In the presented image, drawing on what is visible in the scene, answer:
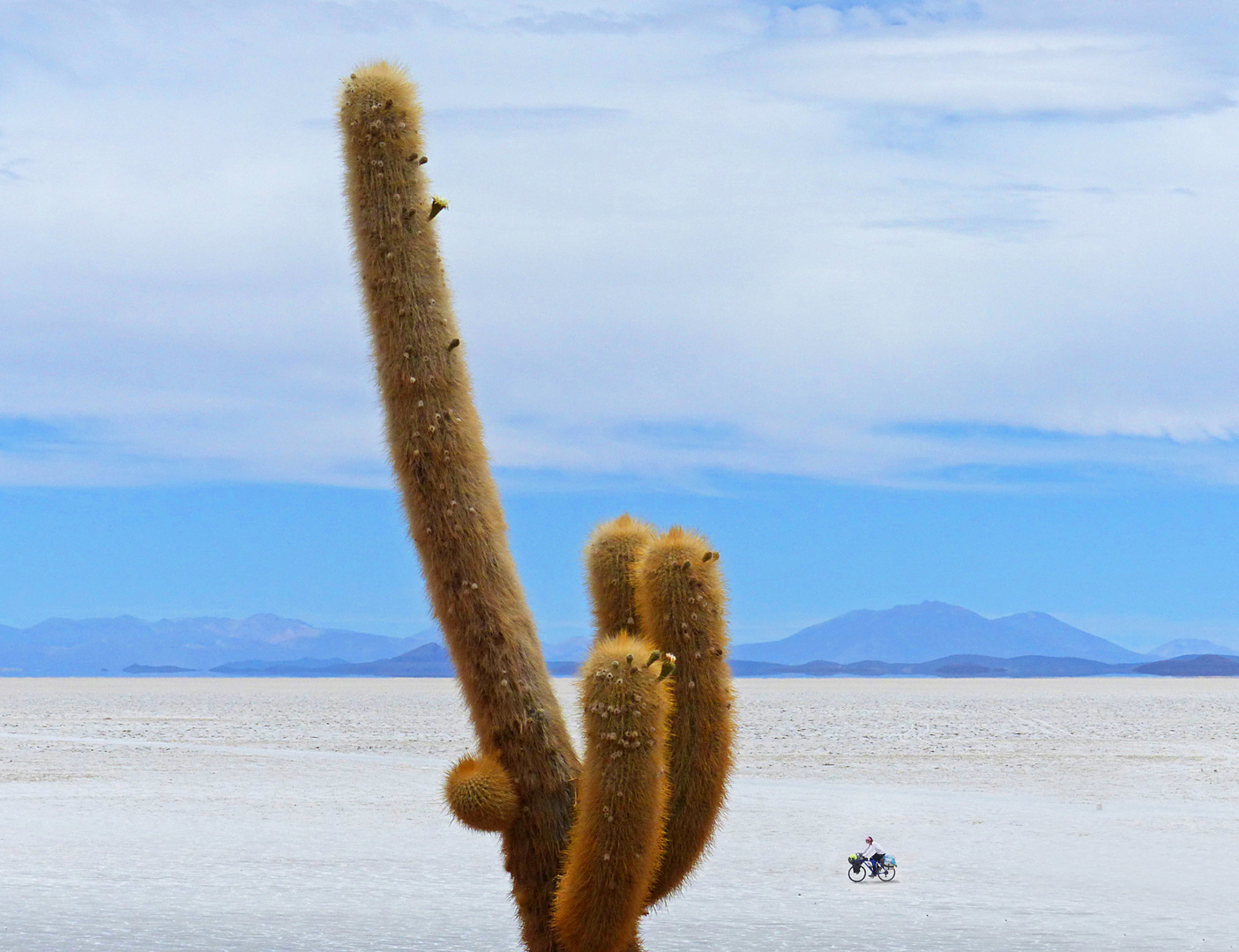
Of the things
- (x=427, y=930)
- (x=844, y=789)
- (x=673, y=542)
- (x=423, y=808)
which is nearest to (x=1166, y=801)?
(x=844, y=789)

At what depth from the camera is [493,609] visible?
9070mm

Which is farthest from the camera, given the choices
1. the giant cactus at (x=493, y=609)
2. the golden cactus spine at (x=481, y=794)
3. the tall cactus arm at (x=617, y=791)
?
the giant cactus at (x=493, y=609)

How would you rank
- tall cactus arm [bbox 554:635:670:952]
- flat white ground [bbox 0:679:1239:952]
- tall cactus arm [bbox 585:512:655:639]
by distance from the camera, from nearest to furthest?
tall cactus arm [bbox 554:635:670:952] < tall cactus arm [bbox 585:512:655:639] < flat white ground [bbox 0:679:1239:952]

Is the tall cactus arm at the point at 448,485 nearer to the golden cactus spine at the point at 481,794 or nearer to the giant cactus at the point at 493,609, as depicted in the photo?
the giant cactus at the point at 493,609

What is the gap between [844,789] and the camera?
22.1 meters

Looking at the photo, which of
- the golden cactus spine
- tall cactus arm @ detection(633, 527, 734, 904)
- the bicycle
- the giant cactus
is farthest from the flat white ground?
the golden cactus spine

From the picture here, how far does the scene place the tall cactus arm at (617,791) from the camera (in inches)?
330

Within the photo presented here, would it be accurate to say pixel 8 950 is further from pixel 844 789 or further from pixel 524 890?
pixel 844 789

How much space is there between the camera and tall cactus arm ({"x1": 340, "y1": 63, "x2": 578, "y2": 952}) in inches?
357

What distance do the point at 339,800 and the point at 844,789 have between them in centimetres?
745

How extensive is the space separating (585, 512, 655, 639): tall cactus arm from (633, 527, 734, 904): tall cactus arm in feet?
1.31

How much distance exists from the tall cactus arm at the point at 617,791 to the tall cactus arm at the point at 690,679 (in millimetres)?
345

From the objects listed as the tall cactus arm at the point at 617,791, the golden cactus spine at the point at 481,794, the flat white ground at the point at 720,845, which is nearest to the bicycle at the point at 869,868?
the flat white ground at the point at 720,845

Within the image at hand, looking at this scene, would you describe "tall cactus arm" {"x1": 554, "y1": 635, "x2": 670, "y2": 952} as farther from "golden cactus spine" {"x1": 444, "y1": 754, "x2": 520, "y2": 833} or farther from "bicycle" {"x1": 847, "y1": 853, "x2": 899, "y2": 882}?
"bicycle" {"x1": 847, "y1": 853, "x2": 899, "y2": 882}
